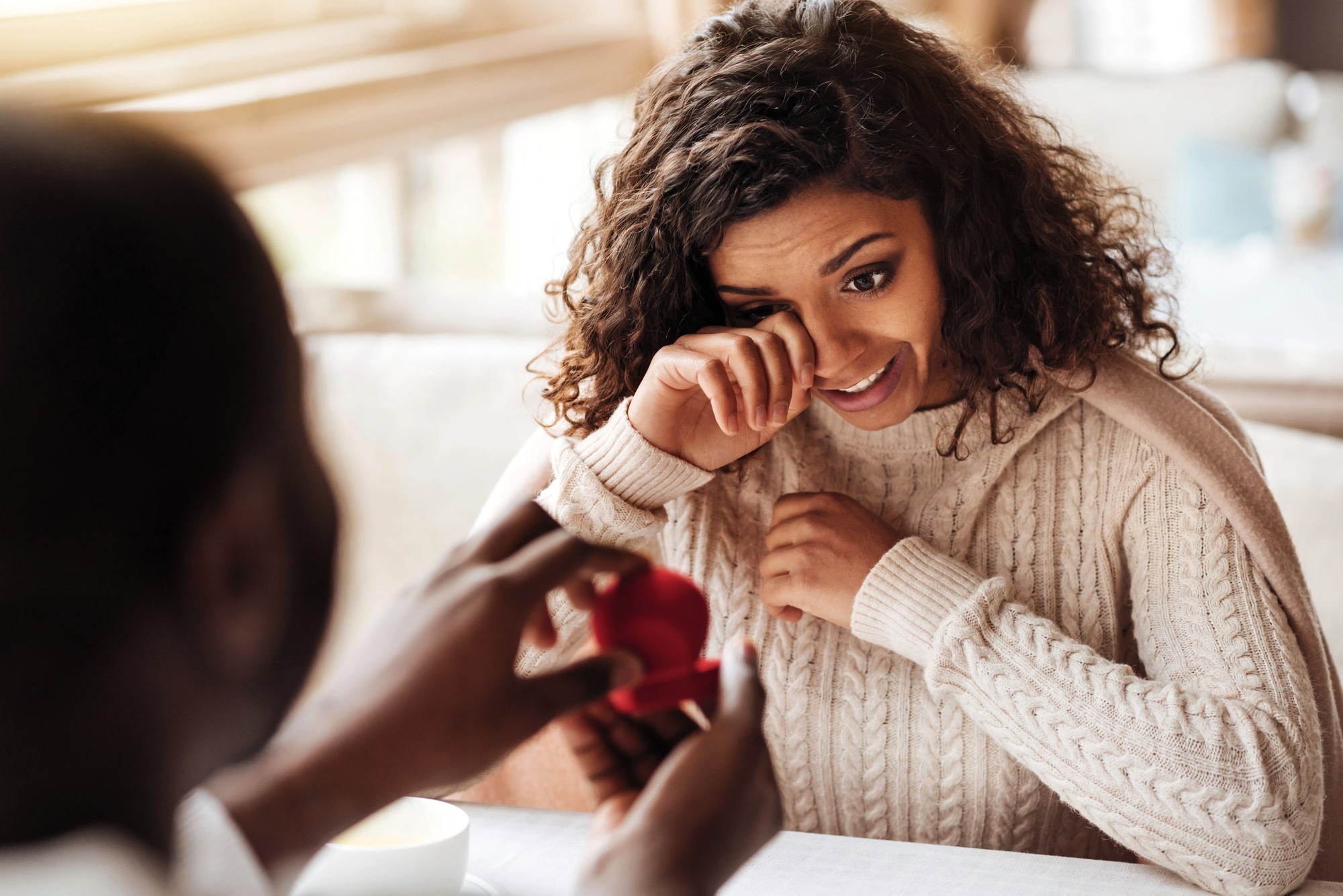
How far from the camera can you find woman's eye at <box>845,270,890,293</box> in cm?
100

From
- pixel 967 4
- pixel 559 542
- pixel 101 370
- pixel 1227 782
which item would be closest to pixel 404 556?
pixel 1227 782

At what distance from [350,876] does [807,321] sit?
1.84ft

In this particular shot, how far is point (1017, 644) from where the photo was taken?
95 cm

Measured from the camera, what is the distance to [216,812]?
38 cm

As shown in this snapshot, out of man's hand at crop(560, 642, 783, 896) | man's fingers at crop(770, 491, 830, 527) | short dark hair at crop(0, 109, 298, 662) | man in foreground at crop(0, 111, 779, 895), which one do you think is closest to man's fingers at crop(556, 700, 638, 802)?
man's hand at crop(560, 642, 783, 896)

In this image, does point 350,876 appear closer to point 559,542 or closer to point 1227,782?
point 559,542

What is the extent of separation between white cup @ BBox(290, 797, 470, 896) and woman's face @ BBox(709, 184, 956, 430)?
0.48m

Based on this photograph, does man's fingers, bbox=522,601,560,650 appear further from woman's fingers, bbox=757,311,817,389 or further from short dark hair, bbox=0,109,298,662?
woman's fingers, bbox=757,311,817,389

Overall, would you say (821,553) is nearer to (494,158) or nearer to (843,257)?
(843,257)

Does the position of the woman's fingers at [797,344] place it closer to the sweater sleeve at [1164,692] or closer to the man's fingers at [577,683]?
the sweater sleeve at [1164,692]

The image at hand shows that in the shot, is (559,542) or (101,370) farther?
(559,542)

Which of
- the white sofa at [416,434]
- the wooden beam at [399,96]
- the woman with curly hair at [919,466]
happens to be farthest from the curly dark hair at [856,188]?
the wooden beam at [399,96]

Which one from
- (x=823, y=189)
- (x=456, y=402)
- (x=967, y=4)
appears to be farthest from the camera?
(x=967, y=4)

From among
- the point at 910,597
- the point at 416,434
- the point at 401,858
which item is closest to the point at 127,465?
the point at 401,858
